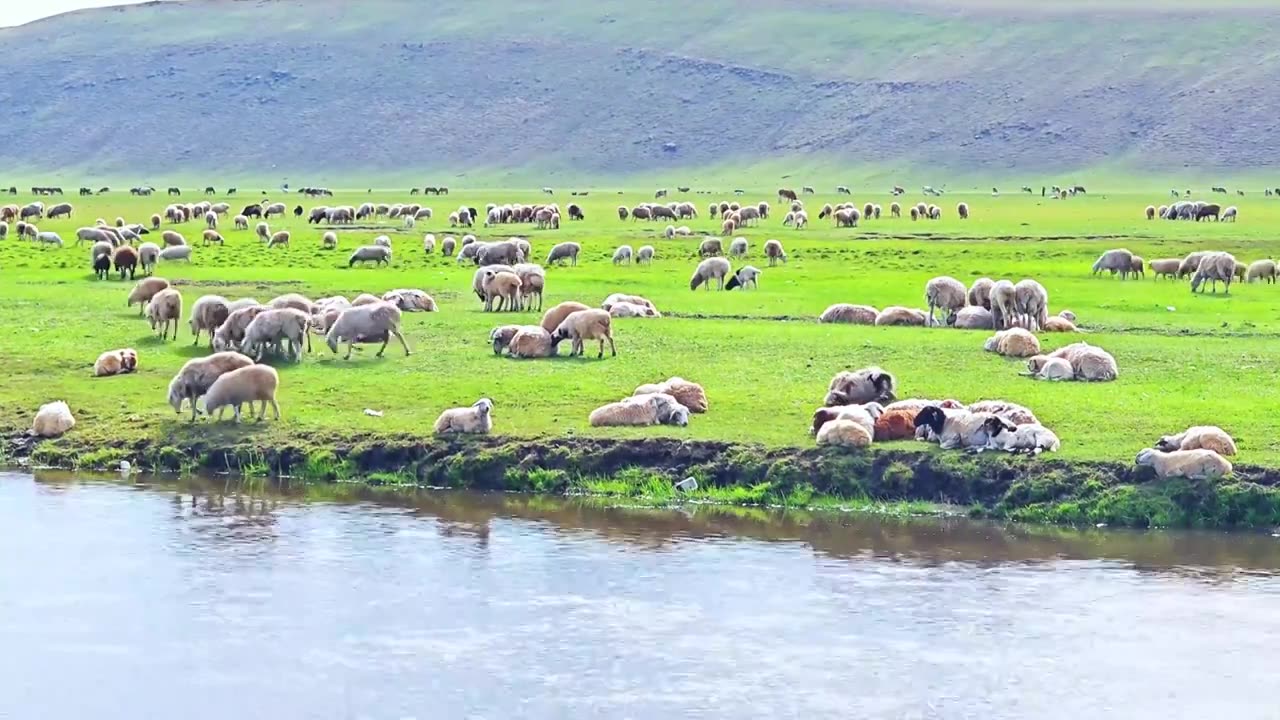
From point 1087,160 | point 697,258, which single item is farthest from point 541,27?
point 697,258

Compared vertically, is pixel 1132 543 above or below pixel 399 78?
below

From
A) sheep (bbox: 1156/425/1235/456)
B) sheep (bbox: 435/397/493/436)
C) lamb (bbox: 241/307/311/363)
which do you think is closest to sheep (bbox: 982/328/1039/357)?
sheep (bbox: 1156/425/1235/456)

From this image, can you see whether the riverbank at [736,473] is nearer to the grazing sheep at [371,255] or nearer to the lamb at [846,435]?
the lamb at [846,435]

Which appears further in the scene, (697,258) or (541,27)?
(541,27)

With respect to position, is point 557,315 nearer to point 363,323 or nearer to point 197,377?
point 363,323

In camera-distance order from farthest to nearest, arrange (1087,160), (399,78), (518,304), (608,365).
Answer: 1. (399,78)
2. (1087,160)
3. (518,304)
4. (608,365)

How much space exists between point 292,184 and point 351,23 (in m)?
38.0

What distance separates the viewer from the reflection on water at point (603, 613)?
40.2 feet

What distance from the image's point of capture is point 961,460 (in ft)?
58.7

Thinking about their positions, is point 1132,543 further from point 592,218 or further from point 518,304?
point 592,218

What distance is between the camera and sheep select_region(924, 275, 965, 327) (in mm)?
27984

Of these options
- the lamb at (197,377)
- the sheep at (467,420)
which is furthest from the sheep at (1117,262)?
the lamb at (197,377)

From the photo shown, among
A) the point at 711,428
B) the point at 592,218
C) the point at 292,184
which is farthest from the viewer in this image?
the point at 292,184

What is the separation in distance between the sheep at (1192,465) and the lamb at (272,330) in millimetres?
10712
